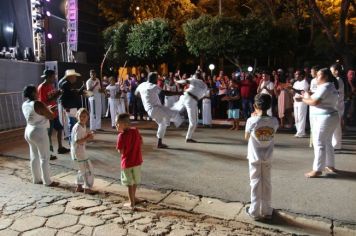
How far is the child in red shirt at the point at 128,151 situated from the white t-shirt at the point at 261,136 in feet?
5.34

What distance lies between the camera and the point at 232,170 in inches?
289

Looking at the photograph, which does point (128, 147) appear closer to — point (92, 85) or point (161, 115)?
point (161, 115)

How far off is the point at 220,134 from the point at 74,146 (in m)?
5.84

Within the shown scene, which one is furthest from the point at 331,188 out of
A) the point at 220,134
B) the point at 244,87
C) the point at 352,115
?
the point at 352,115

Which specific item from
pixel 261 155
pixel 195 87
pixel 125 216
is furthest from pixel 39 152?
pixel 195 87

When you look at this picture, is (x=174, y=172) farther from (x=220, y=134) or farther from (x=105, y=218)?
(x=220, y=134)

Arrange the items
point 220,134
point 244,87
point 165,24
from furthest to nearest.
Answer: point 165,24 → point 244,87 → point 220,134

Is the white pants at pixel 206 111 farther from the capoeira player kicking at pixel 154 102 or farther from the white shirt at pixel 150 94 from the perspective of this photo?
the white shirt at pixel 150 94

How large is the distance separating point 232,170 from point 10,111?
773 centimetres

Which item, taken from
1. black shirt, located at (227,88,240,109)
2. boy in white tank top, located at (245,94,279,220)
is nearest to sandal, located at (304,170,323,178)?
boy in white tank top, located at (245,94,279,220)

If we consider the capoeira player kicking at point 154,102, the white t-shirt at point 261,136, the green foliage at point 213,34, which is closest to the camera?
the white t-shirt at point 261,136

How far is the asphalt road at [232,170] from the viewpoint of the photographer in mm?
5645

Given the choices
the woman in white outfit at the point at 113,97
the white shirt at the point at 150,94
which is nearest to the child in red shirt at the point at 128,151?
the white shirt at the point at 150,94

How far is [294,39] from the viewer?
1797cm
